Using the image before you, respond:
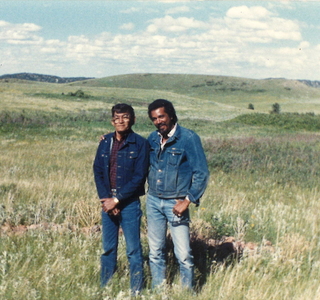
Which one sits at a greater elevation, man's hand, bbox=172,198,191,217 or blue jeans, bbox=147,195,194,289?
man's hand, bbox=172,198,191,217

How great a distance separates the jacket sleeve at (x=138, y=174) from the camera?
3426mm

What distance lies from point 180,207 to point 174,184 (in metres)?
0.22

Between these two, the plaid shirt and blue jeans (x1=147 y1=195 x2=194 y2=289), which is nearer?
blue jeans (x1=147 y1=195 x2=194 y2=289)

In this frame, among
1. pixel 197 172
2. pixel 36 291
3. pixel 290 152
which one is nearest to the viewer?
pixel 36 291

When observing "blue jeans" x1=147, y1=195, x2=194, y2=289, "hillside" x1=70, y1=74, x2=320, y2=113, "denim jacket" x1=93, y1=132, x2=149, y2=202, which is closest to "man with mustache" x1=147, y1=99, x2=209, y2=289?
"blue jeans" x1=147, y1=195, x2=194, y2=289

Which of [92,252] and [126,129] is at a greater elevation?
[126,129]

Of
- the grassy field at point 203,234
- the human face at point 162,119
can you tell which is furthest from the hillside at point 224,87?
the human face at point 162,119

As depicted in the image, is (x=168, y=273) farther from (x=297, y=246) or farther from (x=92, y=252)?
(x=297, y=246)

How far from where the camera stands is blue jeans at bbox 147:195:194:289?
3439mm

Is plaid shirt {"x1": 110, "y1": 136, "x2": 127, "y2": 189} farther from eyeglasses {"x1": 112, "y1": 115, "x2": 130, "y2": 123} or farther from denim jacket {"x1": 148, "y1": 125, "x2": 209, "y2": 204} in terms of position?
denim jacket {"x1": 148, "y1": 125, "x2": 209, "y2": 204}

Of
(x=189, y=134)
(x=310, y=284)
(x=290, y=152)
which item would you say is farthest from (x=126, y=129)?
(x=290, y=152)

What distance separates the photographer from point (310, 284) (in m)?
3.84

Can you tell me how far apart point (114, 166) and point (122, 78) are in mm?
142741

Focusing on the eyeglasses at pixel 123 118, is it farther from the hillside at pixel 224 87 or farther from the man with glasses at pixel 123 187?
the hillside at pixel 224 87
